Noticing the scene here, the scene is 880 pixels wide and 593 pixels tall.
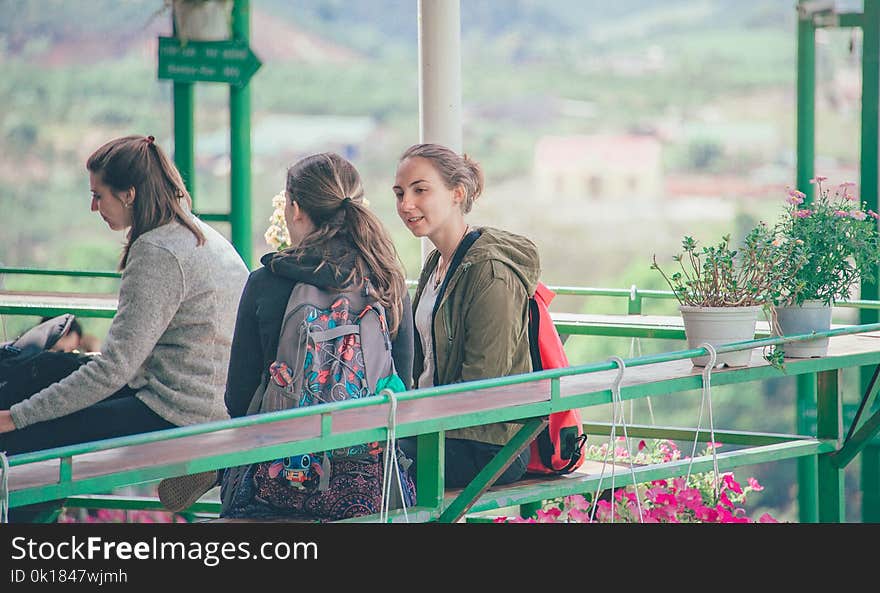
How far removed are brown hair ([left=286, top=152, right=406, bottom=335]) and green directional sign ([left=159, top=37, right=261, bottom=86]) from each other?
1819mm

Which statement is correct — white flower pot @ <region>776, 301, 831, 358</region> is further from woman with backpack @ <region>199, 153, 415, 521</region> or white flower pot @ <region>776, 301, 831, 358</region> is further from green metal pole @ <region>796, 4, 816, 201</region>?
green metal pole @ <region>796, 4, 816, 201</region>

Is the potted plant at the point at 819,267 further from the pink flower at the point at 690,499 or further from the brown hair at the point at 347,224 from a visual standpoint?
the brown hair at the point at 347,224

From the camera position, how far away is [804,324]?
3604mm

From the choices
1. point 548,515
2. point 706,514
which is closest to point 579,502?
point 548,515

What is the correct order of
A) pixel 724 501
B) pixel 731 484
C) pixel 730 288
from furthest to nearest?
pixel 731 484
pixel 730 288
pixel 724 501

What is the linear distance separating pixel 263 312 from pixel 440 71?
2087 millimetres

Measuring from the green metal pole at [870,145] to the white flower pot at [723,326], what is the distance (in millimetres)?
2007

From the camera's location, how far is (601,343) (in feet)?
103

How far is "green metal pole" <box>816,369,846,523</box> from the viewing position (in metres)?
3.83

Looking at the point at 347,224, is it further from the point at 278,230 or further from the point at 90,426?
the point at 278,230

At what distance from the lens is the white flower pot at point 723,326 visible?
3.45 m

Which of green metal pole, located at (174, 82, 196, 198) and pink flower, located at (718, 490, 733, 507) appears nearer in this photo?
pink flower, located at (718, 490, 733, 507)

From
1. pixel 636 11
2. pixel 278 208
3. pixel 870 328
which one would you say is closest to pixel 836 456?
pixel 870 328

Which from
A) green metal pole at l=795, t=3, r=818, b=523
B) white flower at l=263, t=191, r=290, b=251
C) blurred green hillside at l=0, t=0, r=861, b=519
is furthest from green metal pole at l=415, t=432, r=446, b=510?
blurred green hillside at l=0, t=0, r=861, b=519
